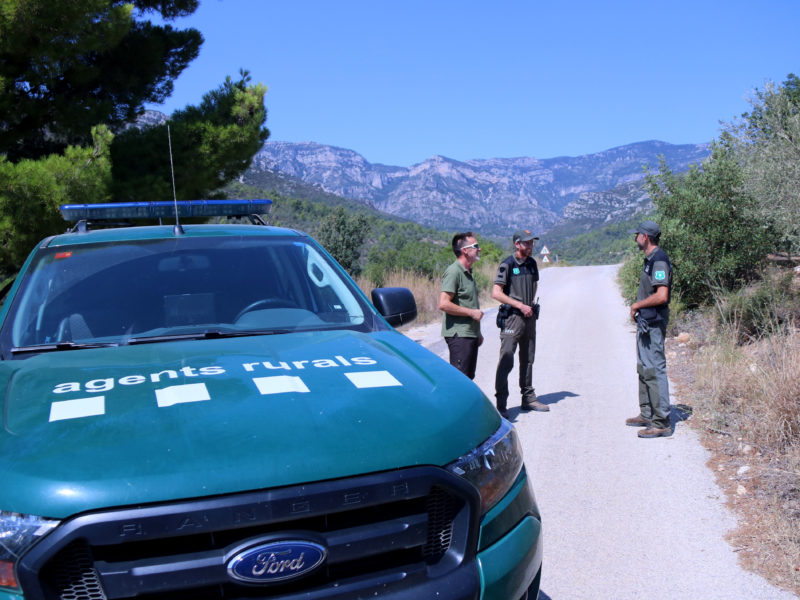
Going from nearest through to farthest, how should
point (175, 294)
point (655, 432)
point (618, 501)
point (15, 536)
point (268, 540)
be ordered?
point (15, 536), point (268, 540), point (175, 294), point (618, 501), point (655, 432)

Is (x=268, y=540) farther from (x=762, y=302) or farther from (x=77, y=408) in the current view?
(x=762, y=302)

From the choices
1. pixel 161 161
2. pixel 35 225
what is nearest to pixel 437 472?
pixel 35 225

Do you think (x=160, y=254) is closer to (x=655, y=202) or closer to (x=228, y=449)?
(x=228, y=449)

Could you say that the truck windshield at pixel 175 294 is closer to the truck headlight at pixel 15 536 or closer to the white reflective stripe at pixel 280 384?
the white reflective stripe at pixel 280 384

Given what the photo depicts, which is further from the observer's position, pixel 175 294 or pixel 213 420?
pixel 175 294

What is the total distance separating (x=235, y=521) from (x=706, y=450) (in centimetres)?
508

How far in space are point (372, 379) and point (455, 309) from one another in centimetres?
412

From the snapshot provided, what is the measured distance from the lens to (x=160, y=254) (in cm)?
361

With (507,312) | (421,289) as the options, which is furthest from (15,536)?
(421,289)

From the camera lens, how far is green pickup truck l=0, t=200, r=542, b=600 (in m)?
1.82

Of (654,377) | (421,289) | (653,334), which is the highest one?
(653,334)

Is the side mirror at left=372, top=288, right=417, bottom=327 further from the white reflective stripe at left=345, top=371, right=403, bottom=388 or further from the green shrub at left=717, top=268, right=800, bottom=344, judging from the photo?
the green shrub at left=717, top=268, right=800, bottom=344

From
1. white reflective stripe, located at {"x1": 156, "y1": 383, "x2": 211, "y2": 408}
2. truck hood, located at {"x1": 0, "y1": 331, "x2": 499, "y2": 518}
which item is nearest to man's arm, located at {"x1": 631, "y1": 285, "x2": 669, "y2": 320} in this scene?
truck hood, located at {"x1": 0, "y1": 331, "x2": 499, "y2": 518}

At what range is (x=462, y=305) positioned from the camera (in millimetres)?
6777
